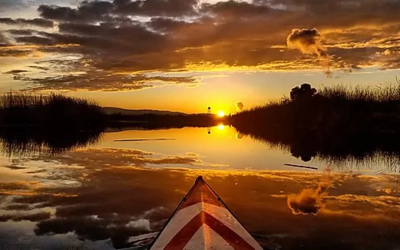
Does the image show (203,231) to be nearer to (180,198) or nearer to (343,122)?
(180,198)

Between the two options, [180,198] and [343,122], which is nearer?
[180,198]

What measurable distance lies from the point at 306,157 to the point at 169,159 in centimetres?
531

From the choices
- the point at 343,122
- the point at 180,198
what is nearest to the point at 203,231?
the point at 180,198

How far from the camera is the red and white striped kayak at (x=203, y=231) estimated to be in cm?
436

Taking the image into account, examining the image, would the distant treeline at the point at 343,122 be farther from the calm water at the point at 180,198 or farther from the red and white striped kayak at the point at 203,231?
the red and white striped kayak at the point at 203,231

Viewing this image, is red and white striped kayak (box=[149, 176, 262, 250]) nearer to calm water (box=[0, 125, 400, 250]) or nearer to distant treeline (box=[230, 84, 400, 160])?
calm water (box=[0, 125, 400, 250])

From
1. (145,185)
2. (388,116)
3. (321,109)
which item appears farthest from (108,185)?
(321,109)

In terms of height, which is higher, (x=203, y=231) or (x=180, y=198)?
(x=203, y=231)

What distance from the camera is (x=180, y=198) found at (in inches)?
366

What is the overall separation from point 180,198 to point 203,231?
4.80m

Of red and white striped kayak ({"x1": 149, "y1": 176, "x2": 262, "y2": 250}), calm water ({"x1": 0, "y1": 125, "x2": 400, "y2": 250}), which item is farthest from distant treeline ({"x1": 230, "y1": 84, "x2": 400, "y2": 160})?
red and white striped kayak ({"x1": 149, "y1": 176, "x2": 262, "y2": 250})

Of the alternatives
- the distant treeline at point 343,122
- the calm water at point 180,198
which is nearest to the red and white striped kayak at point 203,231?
the calm water at point 180,198

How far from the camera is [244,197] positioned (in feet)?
30.4

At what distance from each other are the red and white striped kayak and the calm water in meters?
1.10
